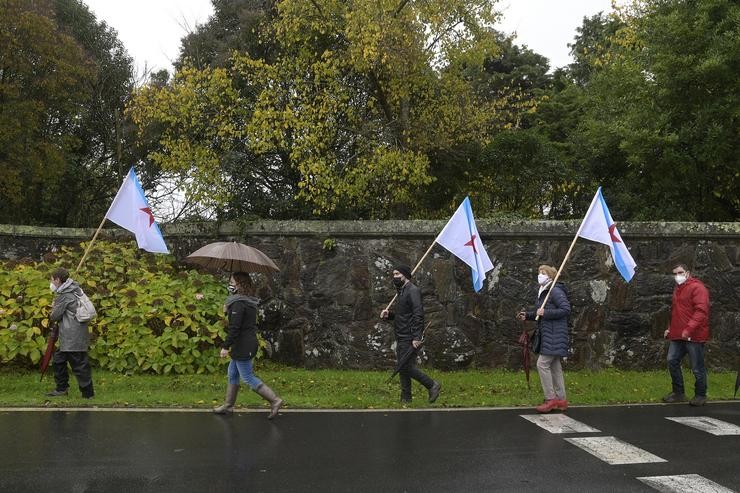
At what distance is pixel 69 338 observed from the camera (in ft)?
25.8

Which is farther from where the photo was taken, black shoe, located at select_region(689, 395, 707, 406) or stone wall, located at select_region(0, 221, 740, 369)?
stone wall, located at select_region(0, 221, 740, 369)

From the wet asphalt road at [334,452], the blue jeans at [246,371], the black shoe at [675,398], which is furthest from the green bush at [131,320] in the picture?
the black shoe at [675,398]

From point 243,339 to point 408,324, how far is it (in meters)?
2.02

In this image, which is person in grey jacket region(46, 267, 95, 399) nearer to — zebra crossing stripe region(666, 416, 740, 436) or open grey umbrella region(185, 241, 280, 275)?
open grey umbrella region(185, 241, 280, 275)

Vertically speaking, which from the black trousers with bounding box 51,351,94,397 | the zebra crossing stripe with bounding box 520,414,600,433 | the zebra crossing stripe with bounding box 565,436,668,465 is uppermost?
the black trousers with bounding box 51,351,94,397

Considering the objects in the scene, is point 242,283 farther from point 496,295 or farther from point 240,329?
point 496,295

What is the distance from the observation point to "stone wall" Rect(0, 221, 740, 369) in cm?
1086

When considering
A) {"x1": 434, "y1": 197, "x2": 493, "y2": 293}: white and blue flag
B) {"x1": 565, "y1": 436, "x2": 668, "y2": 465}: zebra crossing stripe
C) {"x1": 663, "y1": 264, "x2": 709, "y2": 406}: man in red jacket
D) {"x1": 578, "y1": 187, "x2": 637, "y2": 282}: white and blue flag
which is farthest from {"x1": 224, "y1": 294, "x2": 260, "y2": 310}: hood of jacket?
{"x1": 663, "y1": 264, "x2": 709, "y2": 406}: man in red jacket

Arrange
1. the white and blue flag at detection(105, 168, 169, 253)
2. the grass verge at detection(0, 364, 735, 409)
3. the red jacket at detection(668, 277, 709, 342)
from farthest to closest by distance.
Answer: the white and blue flag at detection(105, 168, 169, 253)
the red jacket at detection(668, 277, 709, 342)
the grass verge at detection(0, 364, 735, 409)

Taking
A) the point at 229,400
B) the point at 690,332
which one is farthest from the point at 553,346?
the point at 229,400

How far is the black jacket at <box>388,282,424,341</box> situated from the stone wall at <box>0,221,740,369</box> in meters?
2.79

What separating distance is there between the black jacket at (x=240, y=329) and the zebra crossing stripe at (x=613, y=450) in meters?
3.42

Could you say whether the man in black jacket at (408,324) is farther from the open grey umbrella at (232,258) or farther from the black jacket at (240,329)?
the black jacket at (240,329)

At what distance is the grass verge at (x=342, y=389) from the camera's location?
25.9 ft
